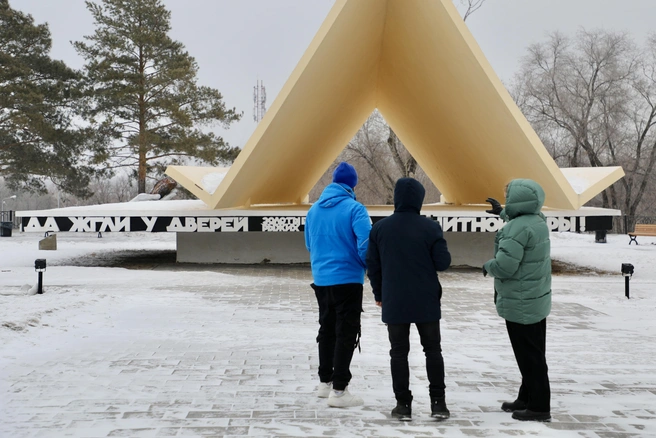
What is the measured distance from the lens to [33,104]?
28500 mm

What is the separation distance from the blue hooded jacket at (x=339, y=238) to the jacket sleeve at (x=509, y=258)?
88cm

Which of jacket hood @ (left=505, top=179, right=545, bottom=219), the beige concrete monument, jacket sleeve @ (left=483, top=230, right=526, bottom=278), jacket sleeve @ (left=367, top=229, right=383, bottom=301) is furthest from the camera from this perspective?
the beige concrete monument

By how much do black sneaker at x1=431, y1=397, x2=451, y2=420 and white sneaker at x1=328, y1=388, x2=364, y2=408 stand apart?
1.87 ft

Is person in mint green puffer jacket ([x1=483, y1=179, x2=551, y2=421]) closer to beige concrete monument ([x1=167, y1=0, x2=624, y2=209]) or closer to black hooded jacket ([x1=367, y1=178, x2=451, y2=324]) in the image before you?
black hooded jacket ([x1=367, y1=178, x2=451, y2=324])

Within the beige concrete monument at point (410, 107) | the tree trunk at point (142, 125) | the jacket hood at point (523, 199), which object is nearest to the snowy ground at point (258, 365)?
the jacket hood at point (523, 199)

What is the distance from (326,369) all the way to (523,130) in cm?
964

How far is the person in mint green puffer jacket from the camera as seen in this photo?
4.11m

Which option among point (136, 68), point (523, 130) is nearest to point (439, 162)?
point (523, 130)

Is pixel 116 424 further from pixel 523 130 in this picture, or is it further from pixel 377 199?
pixel 377 199

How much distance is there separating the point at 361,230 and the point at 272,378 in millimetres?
1545

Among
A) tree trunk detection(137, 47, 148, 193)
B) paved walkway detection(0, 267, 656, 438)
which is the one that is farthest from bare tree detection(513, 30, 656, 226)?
paved walkway detection(0, 267, 656, 438)

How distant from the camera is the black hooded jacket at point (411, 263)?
13.6ft

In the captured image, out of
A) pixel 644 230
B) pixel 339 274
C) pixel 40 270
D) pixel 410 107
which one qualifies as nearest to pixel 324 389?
pixel 339 274

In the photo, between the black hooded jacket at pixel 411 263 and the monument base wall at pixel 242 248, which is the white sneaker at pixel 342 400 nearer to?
the black hooded jacket at pixel 411 263
